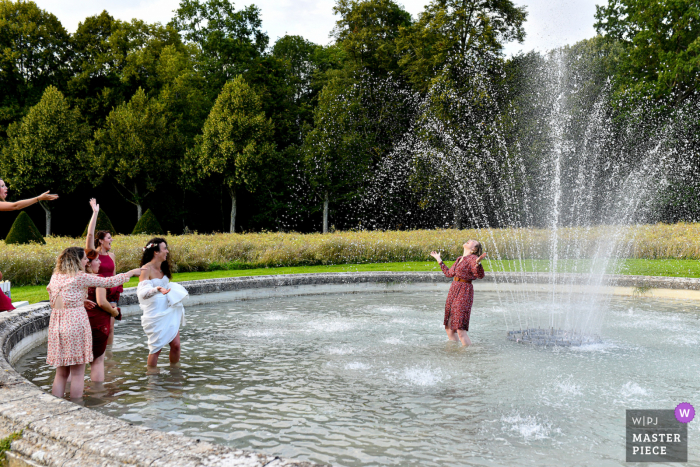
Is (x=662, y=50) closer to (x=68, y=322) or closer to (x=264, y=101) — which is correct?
(x=264, y=101)

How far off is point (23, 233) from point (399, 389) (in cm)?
1649

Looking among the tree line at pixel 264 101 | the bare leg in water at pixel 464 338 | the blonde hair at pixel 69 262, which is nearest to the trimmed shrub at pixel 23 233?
the tree line at pixel 264 101

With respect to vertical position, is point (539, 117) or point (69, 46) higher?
point (69, 46)

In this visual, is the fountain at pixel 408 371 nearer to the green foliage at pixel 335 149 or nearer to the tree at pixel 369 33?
the green foliage at pixel 335 149

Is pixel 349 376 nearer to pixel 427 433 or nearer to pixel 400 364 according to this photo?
pixel 400 364

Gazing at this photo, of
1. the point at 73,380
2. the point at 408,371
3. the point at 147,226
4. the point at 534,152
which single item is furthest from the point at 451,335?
the point at 534,152

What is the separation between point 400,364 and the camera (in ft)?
20.8

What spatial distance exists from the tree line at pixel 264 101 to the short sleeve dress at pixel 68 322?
27.1m

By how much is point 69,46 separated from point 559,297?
35.3 metres

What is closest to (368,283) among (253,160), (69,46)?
(253,160)

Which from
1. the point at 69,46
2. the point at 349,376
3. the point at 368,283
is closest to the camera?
the point at 349,376

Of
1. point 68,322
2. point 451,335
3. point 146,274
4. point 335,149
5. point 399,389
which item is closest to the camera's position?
point 68,322

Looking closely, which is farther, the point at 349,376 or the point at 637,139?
the point at 637,139

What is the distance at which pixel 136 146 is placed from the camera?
31750mm
